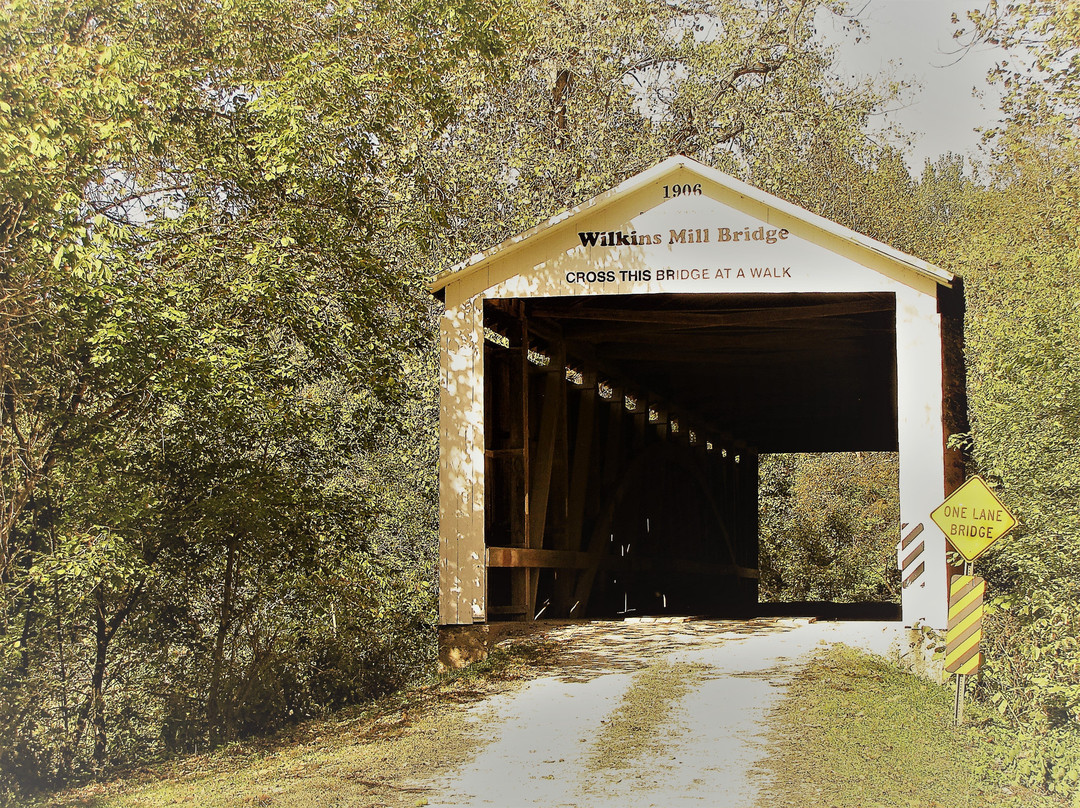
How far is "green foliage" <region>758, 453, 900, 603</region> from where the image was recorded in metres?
26.1

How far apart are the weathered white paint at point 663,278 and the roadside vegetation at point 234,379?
3.38 feet

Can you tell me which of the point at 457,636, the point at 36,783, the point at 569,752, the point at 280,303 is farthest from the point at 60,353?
the point at 569,752

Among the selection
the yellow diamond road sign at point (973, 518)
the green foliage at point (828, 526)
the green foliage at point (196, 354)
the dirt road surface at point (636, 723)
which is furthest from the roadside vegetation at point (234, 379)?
the green foliage at point (828, 526)

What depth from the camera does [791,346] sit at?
46.2 ft

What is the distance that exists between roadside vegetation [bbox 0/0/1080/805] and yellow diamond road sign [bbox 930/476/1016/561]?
119 centimetres

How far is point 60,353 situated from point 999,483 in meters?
9.99

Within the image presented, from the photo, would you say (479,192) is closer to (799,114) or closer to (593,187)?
(593,187)

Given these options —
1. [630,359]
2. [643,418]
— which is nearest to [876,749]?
[630,359]

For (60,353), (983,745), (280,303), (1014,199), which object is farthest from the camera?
(1014,199)

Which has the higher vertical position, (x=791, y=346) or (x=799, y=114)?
(x=799, y=114)

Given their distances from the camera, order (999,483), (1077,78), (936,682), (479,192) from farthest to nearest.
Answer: (479,192)
(1077,78)
(999,483)
(936,682)

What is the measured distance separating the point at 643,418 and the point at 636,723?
29.8 ft

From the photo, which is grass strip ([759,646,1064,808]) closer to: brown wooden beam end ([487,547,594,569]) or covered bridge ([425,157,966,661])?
covered bridge ([425,157,966,661])

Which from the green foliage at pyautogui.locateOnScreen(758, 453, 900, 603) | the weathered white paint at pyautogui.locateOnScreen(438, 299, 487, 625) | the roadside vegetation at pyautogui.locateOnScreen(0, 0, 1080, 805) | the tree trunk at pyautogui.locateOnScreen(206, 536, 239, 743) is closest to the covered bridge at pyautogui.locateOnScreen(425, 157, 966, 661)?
the weathered white paint at pyautogui.locateOnScreen(438, 299, 487, 625)
